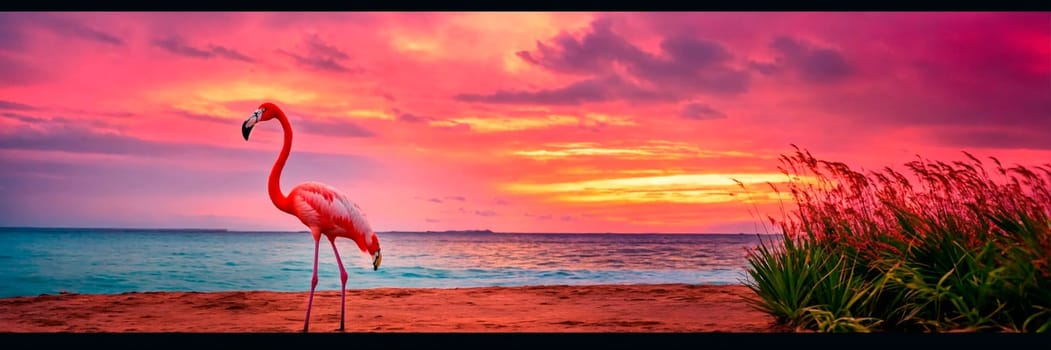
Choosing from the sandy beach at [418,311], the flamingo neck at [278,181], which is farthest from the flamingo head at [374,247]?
the flamingo neck at [278,181]

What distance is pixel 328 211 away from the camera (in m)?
7.07

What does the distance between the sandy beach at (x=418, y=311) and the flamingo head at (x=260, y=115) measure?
1659 millimetres

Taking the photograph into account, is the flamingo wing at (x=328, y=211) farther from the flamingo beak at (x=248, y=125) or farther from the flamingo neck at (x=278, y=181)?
the flamingo beak at (x=248, y=125)

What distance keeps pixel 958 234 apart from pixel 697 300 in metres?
3.43

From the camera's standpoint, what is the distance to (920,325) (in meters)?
5.96

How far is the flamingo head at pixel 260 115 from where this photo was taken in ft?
22.0

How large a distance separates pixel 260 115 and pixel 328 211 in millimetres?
928

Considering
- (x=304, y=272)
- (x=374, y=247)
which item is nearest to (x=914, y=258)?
(x=374, y=247)

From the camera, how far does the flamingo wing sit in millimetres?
7078

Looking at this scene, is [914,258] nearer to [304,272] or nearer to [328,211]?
[328,211]

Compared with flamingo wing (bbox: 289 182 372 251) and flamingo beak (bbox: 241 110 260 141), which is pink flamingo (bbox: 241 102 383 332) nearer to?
flamingo wing (bbox: 289 182 372 251)
